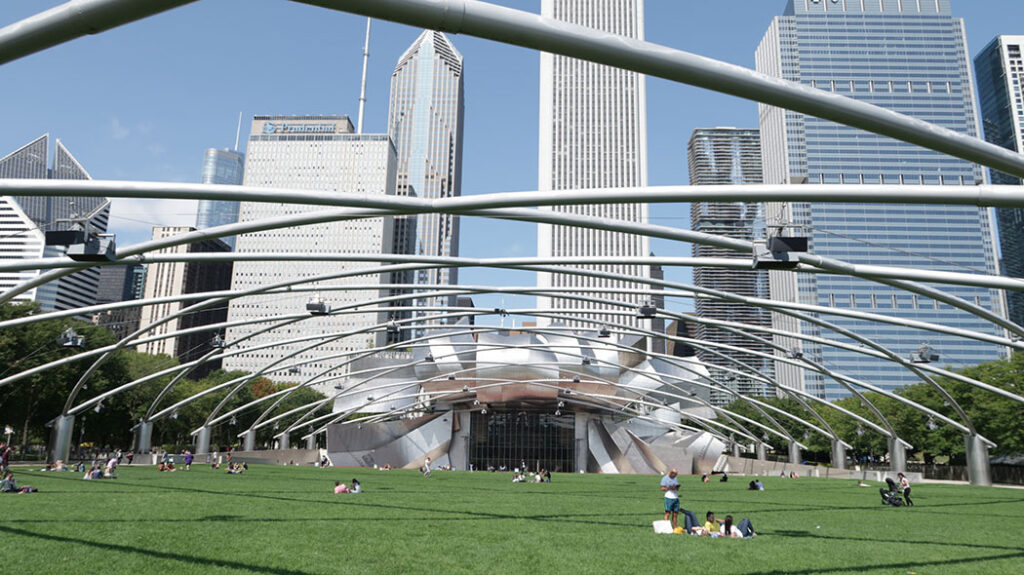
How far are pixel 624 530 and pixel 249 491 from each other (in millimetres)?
14754

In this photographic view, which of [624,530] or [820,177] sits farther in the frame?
[820,177]

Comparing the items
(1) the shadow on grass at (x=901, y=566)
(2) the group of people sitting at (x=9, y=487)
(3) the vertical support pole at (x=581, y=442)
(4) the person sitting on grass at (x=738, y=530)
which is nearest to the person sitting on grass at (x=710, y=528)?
(4) the person sitting on grass at (x=738, y=530)

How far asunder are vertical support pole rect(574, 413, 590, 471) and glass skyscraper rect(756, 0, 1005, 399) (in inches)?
4018

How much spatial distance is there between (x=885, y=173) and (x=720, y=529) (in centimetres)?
19028

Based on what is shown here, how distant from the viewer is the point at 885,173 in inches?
6998

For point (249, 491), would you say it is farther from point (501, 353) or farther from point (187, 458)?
point (501, 353)

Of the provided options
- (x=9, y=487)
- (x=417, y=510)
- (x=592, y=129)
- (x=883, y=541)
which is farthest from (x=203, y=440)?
(x=592, y=129)

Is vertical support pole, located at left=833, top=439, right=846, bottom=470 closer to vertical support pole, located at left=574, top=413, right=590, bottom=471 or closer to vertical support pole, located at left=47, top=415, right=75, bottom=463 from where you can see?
vertical support pole, located at left=574, top=413, right=590, bottom=471

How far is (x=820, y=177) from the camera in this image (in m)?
184

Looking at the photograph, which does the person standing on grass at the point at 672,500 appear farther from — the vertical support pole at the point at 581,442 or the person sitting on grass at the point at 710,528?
the vertical support pole at the point at 581,442

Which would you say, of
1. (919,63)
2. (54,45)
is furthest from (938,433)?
(919,63)

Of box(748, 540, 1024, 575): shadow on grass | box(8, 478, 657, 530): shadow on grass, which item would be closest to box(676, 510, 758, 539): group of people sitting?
box(8, 478, 657, 530): shadow on grass

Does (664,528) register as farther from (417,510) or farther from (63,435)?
(63,435)

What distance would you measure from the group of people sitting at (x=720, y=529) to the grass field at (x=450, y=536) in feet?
0.99
